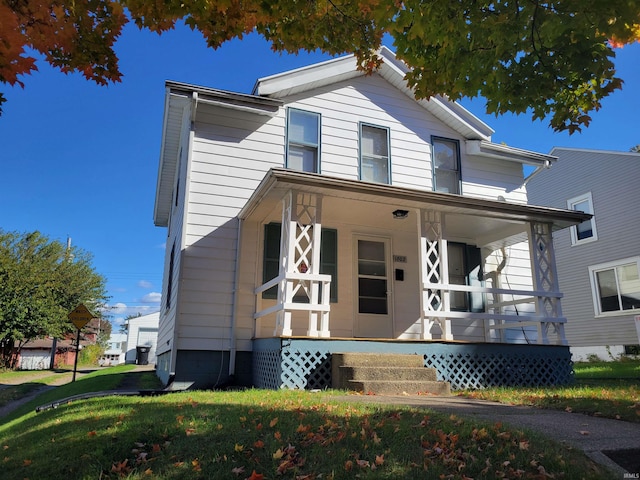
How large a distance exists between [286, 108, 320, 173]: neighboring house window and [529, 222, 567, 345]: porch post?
15.4ft

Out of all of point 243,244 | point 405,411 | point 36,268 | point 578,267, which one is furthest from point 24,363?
point 405,411

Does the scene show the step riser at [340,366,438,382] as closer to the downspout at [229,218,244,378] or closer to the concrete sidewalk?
the concrete sidewalk

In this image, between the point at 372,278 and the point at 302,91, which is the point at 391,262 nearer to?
the point at 372,278

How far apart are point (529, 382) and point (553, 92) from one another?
19.1 ft

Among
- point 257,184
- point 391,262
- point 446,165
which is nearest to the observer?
point 257,184

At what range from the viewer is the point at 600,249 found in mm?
18344

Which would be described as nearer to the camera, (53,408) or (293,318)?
(53,408)

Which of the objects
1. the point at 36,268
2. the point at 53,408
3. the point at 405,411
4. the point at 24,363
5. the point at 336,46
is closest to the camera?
the point at 405,411

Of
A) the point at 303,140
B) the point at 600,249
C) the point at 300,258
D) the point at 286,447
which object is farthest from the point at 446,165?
the point at 600,249

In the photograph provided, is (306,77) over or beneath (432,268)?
over

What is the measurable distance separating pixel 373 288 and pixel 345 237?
127 cm

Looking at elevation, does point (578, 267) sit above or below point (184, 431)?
above

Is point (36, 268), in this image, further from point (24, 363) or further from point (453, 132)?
point (453, 132)

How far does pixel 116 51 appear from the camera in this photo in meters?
4.33
